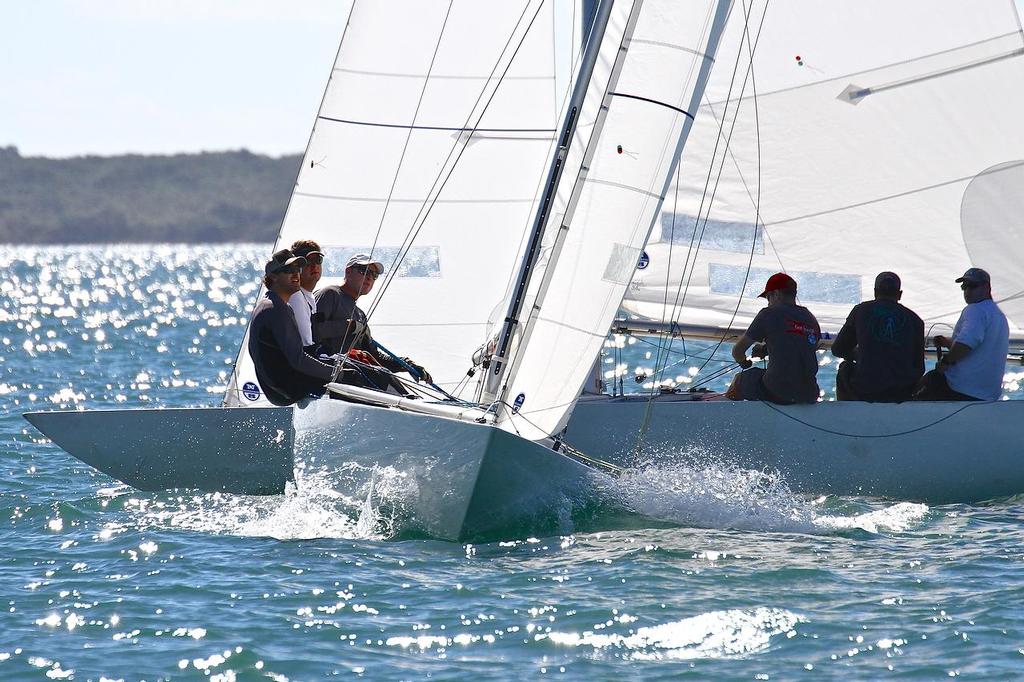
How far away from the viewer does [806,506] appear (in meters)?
7.66

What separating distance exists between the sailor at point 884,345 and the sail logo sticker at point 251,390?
353 centimetres

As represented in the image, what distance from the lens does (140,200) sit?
114812mm

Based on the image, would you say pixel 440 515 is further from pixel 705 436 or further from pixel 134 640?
pixel 705 436

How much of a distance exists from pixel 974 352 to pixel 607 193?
103 inches

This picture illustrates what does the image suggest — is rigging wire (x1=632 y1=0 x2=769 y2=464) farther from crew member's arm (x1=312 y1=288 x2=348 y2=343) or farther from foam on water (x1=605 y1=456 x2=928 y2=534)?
crew member's arm (x1=312 y1=288 x2=348 y2=343)

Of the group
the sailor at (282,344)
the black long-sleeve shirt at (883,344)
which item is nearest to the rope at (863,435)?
the black long-sleeve shirt at (883,344)

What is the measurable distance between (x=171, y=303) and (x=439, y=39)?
90.0 feet

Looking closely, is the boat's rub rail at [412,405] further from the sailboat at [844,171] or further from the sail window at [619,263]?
the sailboat at [844,171]

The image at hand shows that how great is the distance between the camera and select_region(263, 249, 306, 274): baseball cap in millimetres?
7402

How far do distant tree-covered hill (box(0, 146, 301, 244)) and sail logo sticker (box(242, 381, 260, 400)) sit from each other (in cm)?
10408

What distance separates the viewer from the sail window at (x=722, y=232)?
902 centimetres

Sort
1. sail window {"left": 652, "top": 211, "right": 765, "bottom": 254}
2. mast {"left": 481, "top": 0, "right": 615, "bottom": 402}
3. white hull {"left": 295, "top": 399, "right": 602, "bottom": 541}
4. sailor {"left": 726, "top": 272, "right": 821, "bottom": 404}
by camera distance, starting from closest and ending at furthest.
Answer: white hull {"left": 295, "top": 399, "right": 602, "bottom": 541}
mast {"left": 481, "top": 0, "right": 615, "bottom": 402}
sailor {"left": 726, "top": 272, "right": 821, "bottom": 404}
sail window {"left": 652, "top": 211, "right": 765, "bottom": 254}

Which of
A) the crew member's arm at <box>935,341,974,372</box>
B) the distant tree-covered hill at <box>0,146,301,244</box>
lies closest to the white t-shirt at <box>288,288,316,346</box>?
the crew member's arm at <box>935,341,974,372</box>

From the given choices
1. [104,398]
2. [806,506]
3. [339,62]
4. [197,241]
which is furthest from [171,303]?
[197,241]
